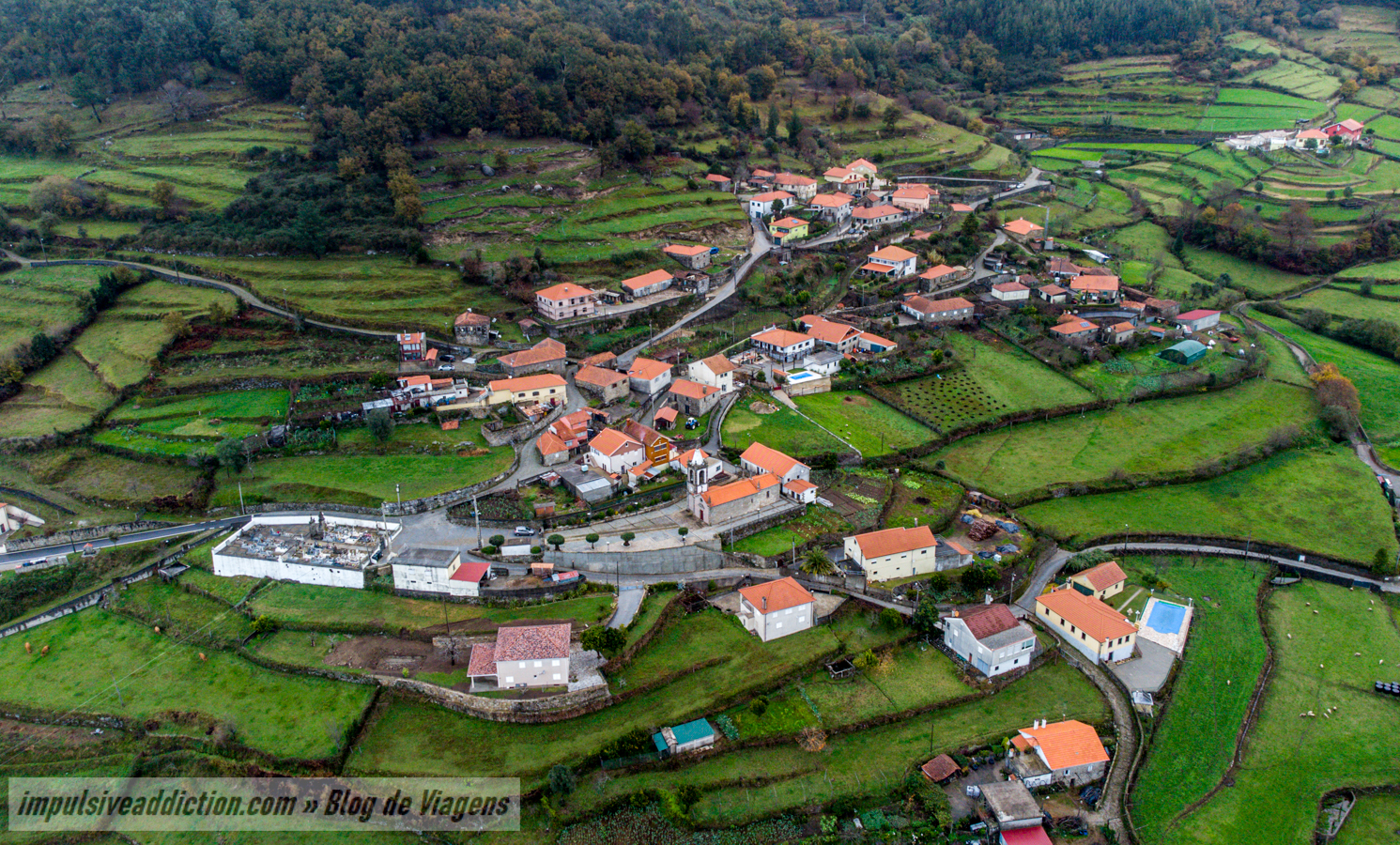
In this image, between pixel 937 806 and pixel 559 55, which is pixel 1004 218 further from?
pixel 937 806

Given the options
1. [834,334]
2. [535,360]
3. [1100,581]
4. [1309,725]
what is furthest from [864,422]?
[1309,725]

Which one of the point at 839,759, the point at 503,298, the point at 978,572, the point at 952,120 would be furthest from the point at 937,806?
the point at 952,120

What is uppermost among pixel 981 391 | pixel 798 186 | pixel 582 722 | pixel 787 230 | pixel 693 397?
pixel 798 186

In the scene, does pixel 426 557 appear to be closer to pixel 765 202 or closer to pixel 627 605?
pixel 627 605

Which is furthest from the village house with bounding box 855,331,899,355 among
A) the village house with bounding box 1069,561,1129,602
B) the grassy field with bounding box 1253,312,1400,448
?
the grassy field with bounding box 1253,312,1400,448

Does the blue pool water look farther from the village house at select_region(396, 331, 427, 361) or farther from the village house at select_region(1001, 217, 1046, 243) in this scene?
the village house at select_region(1001, 217, 1046, 243)

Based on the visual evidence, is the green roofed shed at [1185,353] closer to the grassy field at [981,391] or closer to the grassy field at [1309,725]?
the grassy field at [981,391]

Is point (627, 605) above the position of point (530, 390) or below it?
below
